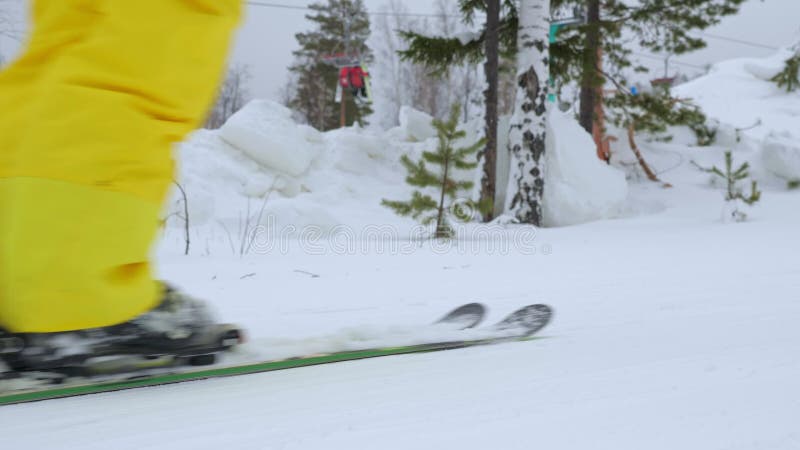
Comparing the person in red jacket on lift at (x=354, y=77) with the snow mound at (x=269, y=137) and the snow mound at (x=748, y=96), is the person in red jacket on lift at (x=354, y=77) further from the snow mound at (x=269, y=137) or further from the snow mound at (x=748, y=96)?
the snow mound at (x=748, y=96)

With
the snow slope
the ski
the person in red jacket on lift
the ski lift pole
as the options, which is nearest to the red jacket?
the person in red jacket on lift

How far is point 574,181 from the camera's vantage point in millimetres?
6184

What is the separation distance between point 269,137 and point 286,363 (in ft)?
27.2

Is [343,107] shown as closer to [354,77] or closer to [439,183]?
[354,77]

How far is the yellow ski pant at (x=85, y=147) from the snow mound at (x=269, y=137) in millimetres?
8160

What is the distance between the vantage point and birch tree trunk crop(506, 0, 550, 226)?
545cm

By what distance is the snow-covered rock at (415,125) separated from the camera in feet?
37.6

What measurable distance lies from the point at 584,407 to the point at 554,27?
6512 millimetres

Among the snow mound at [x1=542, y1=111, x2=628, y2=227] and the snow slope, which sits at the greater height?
the snow mound at [x1=542, y1=111, x2=628, y2=227]

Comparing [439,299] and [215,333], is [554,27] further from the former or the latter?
[215,333]

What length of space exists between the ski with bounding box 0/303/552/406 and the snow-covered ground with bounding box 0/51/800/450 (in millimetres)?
26

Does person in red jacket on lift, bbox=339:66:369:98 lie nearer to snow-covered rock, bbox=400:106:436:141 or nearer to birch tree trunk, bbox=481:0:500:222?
snow-covered rock, bbox=400:106:436:141

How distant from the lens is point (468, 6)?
22.6 feet

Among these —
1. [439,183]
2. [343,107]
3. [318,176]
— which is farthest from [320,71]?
[439,183]
